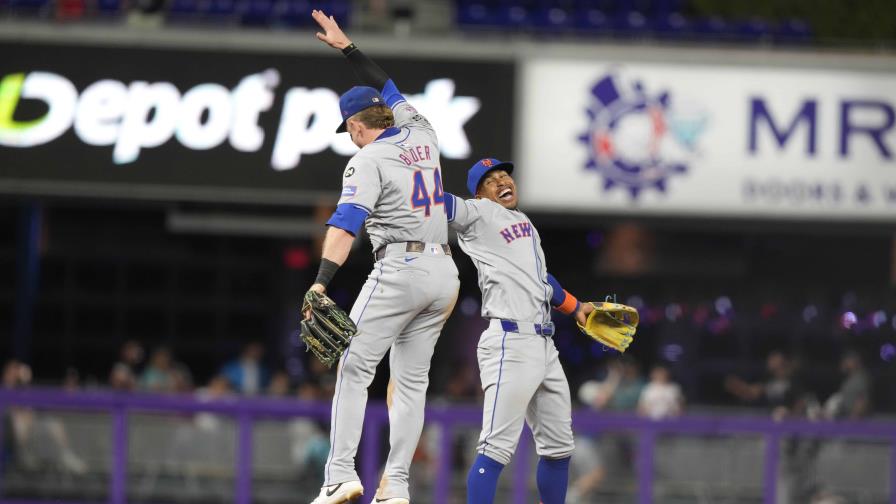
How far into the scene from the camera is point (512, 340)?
6.53 meters

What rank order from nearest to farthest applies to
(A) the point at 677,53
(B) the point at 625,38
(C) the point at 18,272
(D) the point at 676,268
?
(A) the point at 677,53 → (B) the point at 625,38 → (D) the point at 676,268 → (C) the point at 18,272

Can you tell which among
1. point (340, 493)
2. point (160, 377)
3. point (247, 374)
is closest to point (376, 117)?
point (340, 493)

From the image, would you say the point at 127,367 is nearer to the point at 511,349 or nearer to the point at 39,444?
the point at 39,444

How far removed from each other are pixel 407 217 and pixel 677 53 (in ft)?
24.3

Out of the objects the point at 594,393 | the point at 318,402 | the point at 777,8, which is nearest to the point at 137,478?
the point at 318,402

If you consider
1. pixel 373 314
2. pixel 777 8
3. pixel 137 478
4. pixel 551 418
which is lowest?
pixel 137 478

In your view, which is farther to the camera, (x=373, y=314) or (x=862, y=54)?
(x=862, y=54)

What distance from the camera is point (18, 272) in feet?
58.0

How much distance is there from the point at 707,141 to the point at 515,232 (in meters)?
6.87

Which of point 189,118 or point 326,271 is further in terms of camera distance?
point 189,118

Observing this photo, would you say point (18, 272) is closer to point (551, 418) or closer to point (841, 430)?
point (841, 430)

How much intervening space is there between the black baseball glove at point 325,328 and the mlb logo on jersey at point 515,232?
3.53ft

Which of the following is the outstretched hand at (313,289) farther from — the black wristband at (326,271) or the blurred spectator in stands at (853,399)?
the blurred spectator in stands at (853,399)

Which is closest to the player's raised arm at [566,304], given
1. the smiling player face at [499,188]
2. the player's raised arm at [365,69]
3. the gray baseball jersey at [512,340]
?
the gray baseball jersey at [512,340]
